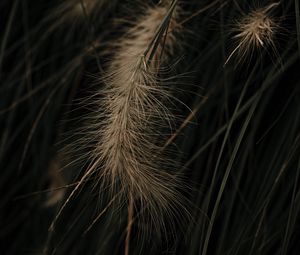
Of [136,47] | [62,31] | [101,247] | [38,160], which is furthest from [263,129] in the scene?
[62,31]

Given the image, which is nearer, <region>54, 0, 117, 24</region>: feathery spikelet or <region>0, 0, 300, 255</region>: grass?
<region>0, 0, 300, 255</region>: grass

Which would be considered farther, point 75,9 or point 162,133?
point 75,9

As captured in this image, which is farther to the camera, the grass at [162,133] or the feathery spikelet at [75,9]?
the feathery spikelet at [75,9]

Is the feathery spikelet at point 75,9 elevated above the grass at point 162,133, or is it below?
above

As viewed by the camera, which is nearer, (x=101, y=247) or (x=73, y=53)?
(x=101, y=247)

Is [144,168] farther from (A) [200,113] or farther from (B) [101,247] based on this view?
(A) [200,113]

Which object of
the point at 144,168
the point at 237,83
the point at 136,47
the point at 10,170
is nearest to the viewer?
the point at 144,168

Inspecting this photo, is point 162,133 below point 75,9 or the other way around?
below

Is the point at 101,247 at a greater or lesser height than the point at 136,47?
lesser

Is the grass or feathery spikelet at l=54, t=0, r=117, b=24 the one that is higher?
feathery spikelet at l=54, t=0, r=117, b=24

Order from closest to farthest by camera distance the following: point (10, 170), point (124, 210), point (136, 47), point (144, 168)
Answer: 1. point (144, 168)
2. point (124, 210)
3. point (136, 47)
4. point (10, 170)

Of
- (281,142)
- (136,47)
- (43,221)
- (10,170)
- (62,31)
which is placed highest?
(62,31)
